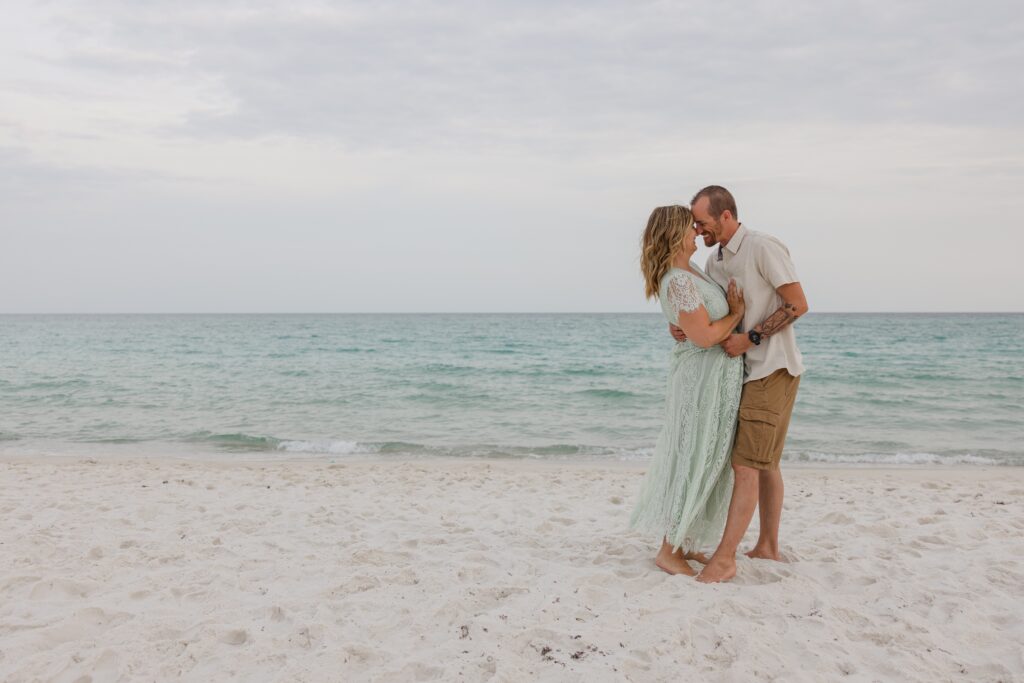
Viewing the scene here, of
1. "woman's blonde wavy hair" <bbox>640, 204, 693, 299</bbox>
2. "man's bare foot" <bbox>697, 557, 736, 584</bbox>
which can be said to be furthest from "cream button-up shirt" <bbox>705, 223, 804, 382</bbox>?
"man's bare foot" <bbox>697, 557, 736, 584</bbox>

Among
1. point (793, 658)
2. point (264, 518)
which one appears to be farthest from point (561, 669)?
point (264, 518)

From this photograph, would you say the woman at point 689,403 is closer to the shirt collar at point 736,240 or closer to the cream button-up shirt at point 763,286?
the cream button-up shirt at point 763,286

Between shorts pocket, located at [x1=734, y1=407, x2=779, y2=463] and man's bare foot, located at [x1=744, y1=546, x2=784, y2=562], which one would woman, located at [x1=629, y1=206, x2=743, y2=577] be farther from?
man's bare foot, located at [x1=744, y1=546, x2=784, y2=562]

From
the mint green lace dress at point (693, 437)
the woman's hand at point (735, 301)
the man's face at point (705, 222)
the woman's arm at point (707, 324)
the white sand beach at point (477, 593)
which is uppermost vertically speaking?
the man's face at point (705, 222)

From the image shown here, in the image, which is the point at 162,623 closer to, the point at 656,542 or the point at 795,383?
the point at 656,542

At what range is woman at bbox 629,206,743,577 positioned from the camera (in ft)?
12.4

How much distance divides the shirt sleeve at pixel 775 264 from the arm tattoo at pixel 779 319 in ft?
0.40

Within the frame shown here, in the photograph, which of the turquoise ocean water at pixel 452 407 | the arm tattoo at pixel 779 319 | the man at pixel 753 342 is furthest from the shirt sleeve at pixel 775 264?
the turquoise ocean water at pixel 452 407

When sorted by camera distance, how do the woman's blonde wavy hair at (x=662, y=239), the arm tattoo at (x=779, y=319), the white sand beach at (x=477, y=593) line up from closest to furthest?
the white sand beach at (x=477, y=593)
the arm tattoo at (x=779, y=319)
the woman's blonde wavy hair at (x=662, y=239)

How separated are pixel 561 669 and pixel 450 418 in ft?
34.7

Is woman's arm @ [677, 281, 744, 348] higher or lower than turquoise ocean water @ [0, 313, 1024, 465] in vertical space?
higher

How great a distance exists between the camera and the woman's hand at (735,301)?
3.81m

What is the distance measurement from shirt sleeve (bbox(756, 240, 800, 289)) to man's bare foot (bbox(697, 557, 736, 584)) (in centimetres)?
152

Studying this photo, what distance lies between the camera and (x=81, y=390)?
1702 cm
